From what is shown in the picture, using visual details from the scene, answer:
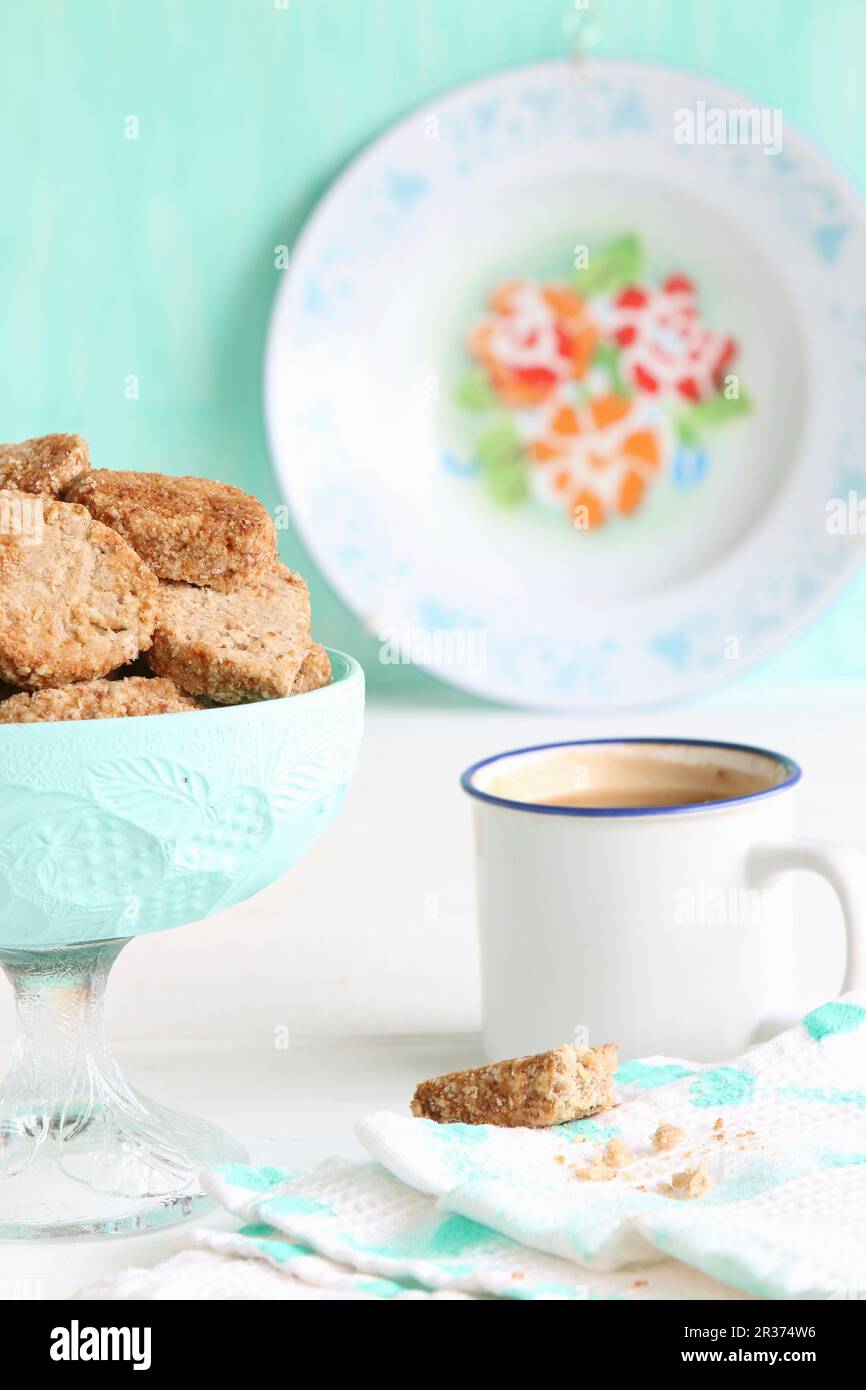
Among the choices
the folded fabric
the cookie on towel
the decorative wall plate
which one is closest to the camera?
the folded fabric

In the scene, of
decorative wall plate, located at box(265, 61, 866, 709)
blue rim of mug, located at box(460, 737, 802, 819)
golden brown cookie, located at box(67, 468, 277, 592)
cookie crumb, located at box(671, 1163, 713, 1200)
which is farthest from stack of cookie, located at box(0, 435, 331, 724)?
decorative wall plate, located at box(265, 61, 866, 709)

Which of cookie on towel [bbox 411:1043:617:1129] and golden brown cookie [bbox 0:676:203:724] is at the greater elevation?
golden brown cookie [bbox 0:676:203:724]

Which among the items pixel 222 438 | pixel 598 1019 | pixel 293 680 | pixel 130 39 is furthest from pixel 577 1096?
pixel 130 39

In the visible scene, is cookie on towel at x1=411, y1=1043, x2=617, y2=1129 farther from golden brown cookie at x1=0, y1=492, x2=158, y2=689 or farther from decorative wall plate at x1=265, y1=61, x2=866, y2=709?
decorative wall plate at x1=265, y1=61, x2=866, y2=709

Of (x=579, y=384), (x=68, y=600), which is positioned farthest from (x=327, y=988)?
(x=579, y=384)

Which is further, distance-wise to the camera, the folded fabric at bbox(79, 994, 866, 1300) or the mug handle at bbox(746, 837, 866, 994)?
the mug handle at bbox(746, 837, 866, 994)

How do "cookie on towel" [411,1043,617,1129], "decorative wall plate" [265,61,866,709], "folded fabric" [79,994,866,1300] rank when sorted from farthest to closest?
"decorative wall plate" [265,61,866,709] < "cookie on towel" [411,1043,617,1129] < "folded fabric" [79,994,866,1300]

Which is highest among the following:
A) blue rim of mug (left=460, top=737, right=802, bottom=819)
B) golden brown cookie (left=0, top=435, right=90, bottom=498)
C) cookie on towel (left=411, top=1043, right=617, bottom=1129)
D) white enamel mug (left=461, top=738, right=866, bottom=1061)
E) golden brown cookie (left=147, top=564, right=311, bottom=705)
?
golden brown cookie (left=0, top=435, right=90, bottom=498)

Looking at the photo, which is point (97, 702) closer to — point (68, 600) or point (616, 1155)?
point (68, 600)
